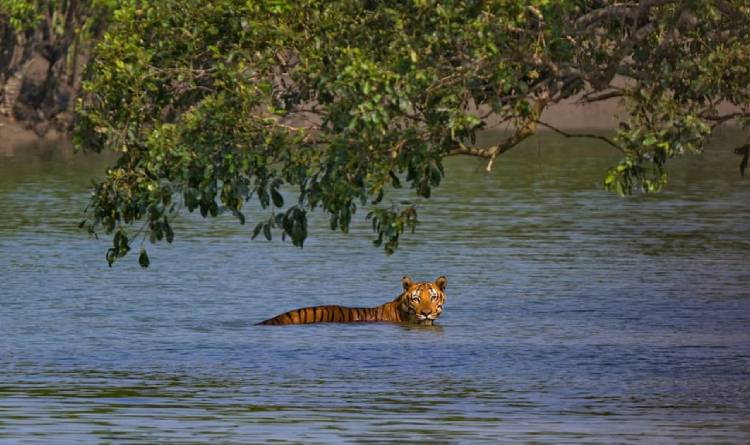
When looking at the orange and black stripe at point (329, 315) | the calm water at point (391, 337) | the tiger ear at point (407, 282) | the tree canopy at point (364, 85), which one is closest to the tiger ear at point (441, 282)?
the tiger ear at point (407, 282)

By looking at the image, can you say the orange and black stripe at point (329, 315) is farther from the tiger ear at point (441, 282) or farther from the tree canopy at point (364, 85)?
the tree canopy at point (364, 85)

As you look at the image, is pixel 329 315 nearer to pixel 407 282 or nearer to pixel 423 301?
pixel 407 282

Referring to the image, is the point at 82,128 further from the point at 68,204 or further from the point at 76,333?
the point at 68,204

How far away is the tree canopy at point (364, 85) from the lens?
1816 cm

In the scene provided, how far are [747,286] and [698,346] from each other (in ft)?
20.8

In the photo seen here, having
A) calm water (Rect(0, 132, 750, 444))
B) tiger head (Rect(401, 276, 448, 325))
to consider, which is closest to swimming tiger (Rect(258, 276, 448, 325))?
tiger head (Rect(401, 276, 448, 325))

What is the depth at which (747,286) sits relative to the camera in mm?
28609

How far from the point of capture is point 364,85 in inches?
693

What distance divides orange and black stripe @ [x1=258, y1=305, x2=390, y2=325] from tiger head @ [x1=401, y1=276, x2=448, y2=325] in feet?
1.25

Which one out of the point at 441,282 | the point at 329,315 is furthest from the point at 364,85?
the point at 329,315

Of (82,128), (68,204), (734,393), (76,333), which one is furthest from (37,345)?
(68,204)

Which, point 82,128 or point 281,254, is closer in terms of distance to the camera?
point 82,128

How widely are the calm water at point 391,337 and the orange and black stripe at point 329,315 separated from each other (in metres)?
0.42

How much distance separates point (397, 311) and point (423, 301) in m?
0.49
